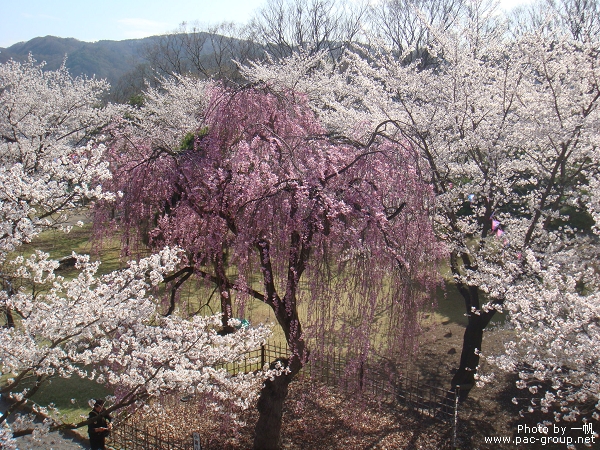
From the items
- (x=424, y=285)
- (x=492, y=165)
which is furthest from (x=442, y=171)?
(x=424, y=285)

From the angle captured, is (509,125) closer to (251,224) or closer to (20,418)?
(251,224)

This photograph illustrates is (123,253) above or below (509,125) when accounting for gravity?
below

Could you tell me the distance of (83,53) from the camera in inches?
4759

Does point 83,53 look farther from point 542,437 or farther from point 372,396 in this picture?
point 542,437

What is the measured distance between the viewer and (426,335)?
965 cm

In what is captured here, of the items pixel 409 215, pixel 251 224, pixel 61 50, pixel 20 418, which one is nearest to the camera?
pixel 20 418

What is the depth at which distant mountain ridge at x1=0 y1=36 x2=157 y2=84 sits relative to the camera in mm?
108375

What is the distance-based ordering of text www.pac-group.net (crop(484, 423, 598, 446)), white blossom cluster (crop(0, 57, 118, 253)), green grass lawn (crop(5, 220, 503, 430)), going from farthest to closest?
green grass lawn (crop(5, 220, 503, 430)), text www.pac-group.net (crop(484, 423, 598, 446)), white blossom cluster (crop(0, 57, 118, 253))

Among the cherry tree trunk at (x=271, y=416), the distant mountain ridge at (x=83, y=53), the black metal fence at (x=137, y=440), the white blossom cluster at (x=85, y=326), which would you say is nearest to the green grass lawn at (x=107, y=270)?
the white blossom cluster at (x=85, y=326)

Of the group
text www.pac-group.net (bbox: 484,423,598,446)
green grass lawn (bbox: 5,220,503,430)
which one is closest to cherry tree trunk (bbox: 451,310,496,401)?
green grass lawn (bbox: 5,220,503,430)

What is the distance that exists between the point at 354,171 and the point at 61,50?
150 metres

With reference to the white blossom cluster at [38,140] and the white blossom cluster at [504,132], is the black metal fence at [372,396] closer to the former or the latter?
the white blossom cluster at [504,132]

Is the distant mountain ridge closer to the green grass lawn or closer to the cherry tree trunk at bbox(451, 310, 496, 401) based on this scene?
the green grass lawn

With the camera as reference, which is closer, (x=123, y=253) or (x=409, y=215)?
(x=409, y=215)
